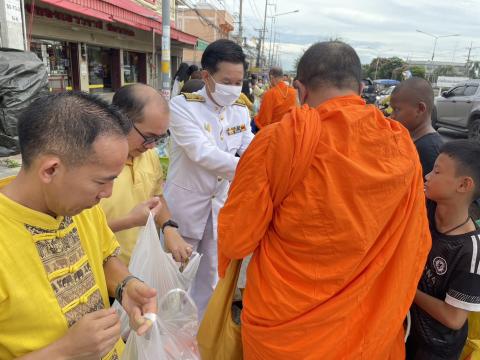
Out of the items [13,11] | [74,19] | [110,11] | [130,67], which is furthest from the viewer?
[130,67]

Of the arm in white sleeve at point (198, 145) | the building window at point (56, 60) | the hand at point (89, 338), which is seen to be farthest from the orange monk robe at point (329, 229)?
the building window at point (56, 60)

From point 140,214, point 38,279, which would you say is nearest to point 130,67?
point 140,214

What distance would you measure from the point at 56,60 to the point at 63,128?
11032mm

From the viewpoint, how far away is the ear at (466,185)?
161 cm

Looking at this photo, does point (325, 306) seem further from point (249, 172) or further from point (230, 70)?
point (230, 70)

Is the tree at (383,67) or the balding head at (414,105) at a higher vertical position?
the tree at (383,67)

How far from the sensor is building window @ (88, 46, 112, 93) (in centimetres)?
1263

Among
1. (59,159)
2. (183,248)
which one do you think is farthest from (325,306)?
(59,159)

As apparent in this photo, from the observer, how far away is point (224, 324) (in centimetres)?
162

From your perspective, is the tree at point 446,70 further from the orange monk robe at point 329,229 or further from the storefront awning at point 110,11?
the orange monk robe at point 329,229

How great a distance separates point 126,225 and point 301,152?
2.81ft

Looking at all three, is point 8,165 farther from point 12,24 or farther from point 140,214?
point 140,214

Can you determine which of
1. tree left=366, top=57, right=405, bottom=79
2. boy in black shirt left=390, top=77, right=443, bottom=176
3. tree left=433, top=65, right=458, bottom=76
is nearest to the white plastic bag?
boy in black shirt left=390, top=77, right=443, bottom=176

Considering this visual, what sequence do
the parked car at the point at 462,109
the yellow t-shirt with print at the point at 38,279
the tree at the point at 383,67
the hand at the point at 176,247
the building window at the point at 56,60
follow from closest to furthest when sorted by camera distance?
the yellow t-shirt with print at the point at 38,279 → the hand at the point at 176,247 → the building window at the point at 56,60 → the parked car at the point at 462,109 → the tree at the point at 383,67
